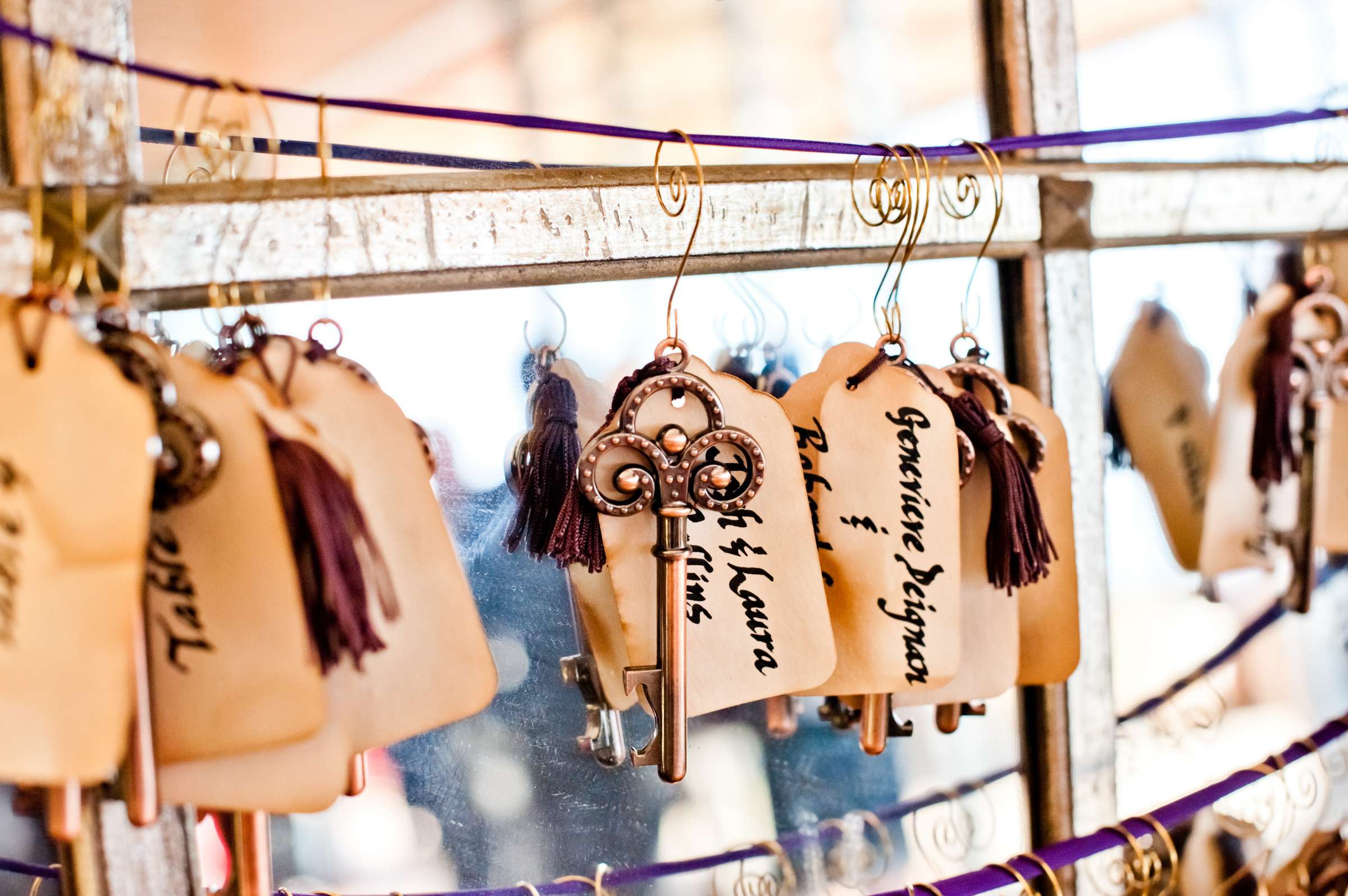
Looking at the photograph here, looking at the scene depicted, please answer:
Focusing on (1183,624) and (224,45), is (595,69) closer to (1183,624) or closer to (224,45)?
(224,45)

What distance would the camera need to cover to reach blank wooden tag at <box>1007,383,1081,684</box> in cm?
89

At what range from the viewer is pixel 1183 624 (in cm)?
113

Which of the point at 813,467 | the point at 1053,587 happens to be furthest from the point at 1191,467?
the point at 813,467

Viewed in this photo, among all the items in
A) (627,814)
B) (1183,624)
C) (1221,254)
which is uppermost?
(1221,254)

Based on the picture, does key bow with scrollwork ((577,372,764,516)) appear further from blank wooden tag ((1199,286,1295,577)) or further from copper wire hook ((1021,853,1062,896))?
blank wooden tag ((1199,286,1295,577))

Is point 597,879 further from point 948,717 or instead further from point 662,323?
point 662,323

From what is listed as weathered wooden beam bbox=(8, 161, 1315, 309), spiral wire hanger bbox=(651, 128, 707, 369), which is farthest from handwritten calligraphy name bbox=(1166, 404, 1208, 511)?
spiral wire hanger bbox=(651, 128, 707, 369)

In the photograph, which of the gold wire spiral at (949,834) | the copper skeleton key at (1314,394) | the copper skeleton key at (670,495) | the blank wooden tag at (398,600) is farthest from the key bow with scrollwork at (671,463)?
the copper skeleton key at (1314,394)

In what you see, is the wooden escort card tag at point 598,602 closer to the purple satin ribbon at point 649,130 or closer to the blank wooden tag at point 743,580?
the blank wooden tag at point 743,580

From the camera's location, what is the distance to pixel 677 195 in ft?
2.56

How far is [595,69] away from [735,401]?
0.34 metres

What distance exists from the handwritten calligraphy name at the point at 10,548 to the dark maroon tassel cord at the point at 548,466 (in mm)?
350

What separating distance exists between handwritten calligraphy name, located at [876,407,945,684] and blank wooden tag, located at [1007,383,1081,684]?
156 mm

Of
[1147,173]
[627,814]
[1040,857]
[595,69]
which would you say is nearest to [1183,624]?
[1040,857]
